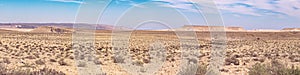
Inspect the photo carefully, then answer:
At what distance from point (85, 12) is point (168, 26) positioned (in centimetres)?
178

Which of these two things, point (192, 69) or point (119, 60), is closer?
point (119, 60)

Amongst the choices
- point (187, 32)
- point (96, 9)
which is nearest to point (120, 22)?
point (96, 9)

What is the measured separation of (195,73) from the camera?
48.4 feet

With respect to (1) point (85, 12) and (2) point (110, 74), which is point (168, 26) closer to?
(1) point (85, 12)

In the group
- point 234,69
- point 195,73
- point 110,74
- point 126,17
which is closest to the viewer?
point 126,17

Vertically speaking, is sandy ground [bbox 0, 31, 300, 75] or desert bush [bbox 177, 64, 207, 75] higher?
desert bush [bbox 177, 64, 207, 75]

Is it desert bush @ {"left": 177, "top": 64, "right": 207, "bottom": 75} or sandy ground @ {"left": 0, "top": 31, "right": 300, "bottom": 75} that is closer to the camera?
desert bush @ {"left": 177, "top": 64, "right": 207, "bottom": 75}

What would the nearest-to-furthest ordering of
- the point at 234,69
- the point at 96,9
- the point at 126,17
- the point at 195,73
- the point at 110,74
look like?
1. the point at 96,9
2. the point at 126,17
3. the point at 195,73
4. the point at 110,74
5. the point at 234,69

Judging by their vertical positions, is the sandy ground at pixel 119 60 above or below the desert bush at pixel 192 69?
below

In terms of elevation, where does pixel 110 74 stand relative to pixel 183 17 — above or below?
below

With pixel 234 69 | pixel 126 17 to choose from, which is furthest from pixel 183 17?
pixel 234 69

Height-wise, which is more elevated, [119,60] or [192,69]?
[119,60]

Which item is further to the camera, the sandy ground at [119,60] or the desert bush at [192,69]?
the sandy ground at [119,60]

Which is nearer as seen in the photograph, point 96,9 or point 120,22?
point 96,9
